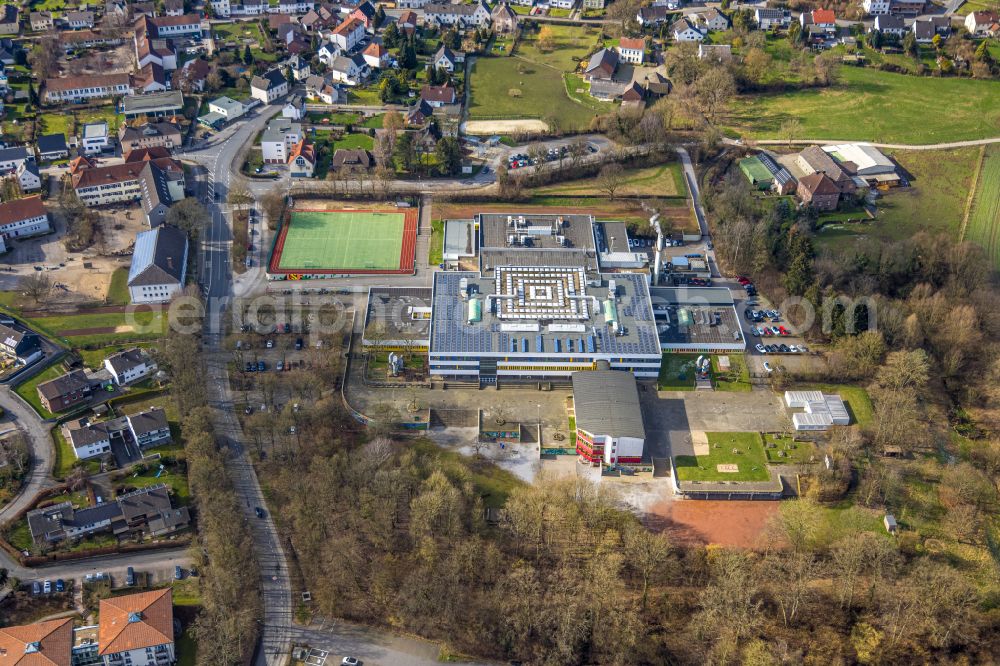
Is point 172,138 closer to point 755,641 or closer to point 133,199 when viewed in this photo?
point 133,199

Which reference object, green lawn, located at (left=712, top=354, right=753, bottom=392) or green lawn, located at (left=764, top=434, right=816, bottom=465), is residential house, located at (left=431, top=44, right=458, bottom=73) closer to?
green lawn, located at (left=712, top=354, right=753, bottom=392)

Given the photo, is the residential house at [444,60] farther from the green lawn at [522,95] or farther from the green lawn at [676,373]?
the green lawn at [676,373]

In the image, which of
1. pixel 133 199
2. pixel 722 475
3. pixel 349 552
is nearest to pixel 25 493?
pixel 349 552

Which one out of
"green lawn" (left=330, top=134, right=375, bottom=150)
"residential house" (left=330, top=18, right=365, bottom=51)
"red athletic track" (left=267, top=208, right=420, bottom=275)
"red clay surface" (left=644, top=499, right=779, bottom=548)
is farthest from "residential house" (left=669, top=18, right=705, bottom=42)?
"red clay surface" (left=644, top=499, right=779, bottom=548)

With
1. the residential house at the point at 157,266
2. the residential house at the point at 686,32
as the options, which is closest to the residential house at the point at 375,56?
the residential house at the point at 686,32

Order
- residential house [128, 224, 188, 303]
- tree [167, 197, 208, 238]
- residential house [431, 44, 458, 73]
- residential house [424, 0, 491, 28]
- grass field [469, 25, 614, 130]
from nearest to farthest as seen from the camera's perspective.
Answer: residential house [128, 224, 188, 303]
tree [167, 197, 208, 238]
grass field [469, 25, 614, 130]
residential house [431, 44, 458, 73]
residential house [424, 0, 491, 28]

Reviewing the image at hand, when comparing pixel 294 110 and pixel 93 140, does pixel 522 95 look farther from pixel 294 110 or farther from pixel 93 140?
pixel 93 140
